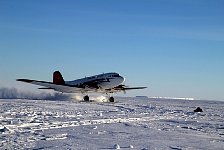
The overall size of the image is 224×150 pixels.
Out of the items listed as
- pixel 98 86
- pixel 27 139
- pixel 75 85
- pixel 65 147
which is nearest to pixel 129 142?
pixel 65 147

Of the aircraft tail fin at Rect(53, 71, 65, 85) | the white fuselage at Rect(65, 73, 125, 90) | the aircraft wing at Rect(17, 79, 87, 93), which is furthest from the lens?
the aircraft tail fin at Rect(53, 71, 65, 85)

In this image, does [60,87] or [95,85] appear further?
[60,87]

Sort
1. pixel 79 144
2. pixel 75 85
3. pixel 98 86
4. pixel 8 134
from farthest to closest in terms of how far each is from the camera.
Result: pixel 75 85
pixel 98 86
pixel 8 134
pixel 79 144

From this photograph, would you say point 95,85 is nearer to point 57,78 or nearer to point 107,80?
point 107,80

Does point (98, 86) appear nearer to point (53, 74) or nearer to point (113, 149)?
point (53, 74)

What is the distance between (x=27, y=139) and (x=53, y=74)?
199 ft

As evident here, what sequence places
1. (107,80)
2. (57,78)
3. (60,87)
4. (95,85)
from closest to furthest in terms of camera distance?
(107,80)
(95,85)
(60,87)
(57,78)

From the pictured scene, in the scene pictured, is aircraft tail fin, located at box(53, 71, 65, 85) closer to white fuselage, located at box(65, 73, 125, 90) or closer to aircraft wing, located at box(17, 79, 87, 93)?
aircraft wing, located at box(17, 79, 87, 93)

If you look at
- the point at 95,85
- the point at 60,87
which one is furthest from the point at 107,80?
the point at 60,87

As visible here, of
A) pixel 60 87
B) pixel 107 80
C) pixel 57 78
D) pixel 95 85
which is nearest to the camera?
pixel 107 80

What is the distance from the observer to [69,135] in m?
12.0

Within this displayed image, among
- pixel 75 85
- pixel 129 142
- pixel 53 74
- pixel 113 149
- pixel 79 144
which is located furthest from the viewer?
pixel 53 74

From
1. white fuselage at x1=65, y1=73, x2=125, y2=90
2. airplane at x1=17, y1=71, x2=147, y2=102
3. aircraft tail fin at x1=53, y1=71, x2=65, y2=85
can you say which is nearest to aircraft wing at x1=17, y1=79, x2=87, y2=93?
airplane at x1=17, y1=71, x2=147, y2=102

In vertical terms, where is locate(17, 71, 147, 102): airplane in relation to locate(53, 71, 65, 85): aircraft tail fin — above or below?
below
